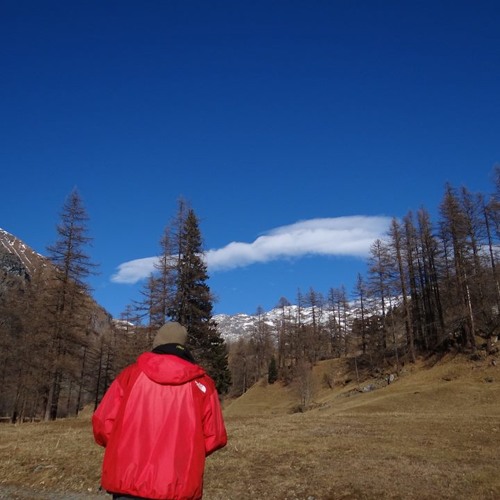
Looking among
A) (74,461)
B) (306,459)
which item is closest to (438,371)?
(306,459)

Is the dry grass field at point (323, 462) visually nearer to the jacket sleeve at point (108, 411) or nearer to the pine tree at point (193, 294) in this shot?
the jacket sleeve at point (108, 411)

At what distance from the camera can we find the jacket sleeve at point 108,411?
377 centimetres

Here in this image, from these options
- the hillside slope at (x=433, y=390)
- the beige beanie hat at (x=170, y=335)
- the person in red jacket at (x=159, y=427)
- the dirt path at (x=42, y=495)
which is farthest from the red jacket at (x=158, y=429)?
the hillside slope at (x=433, y=390)

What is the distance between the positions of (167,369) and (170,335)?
35 centimetres

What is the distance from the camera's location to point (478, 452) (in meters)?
12.6

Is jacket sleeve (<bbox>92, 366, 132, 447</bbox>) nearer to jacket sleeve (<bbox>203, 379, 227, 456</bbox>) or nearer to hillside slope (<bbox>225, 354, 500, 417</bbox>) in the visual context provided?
jacket sleeve (<bbox>203, 379, 227, 456</bbox>)

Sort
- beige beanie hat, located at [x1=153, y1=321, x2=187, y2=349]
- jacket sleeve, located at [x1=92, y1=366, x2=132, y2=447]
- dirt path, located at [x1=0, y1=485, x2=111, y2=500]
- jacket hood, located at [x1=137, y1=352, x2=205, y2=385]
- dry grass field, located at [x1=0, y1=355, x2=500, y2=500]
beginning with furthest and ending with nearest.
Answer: dry grass field, located at [x1=0, y1=355, x2=500, y2=500] < dirt path, located at [x1=0, y1=485, x2=111, y2=500] < beige beanie hat, located at [x1=153, y1=321, x2=187, y2=349] < jacket sleeve, located at [x1=92, y1=366, x2=132, y2=447] < jacket hood, located at [x1=137, y1=352, x2=205, y2=385]

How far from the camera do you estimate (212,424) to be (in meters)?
3.84

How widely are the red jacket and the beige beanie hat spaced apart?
0.49ft

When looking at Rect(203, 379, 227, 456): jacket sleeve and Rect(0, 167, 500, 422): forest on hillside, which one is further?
Rect(0, 167, 500, 422): forest on hillside

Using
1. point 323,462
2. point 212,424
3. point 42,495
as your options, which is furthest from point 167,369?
point 323,462

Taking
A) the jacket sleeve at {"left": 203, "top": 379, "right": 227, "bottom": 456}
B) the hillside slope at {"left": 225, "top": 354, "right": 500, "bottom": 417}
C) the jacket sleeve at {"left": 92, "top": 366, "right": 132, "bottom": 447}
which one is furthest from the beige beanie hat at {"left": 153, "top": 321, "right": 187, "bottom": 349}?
the hillside slope at {"left": 225, "top": 354, "right": 500, "bottom": 417}

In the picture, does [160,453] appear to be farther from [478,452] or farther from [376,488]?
[478,452]

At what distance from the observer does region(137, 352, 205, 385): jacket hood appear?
3.66 meters
